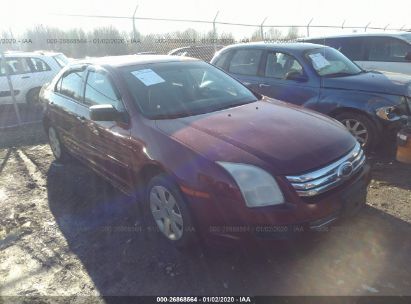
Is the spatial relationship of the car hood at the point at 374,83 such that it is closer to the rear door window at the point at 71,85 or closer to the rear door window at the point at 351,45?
the rear door window at the point at 351,45

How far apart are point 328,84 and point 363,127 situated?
0.78 meters

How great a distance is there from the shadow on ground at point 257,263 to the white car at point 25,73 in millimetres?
6913

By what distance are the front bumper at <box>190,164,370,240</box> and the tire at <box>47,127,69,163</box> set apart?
10.3 feet

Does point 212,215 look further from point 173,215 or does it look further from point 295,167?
point 295,167

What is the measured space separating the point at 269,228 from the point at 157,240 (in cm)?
124

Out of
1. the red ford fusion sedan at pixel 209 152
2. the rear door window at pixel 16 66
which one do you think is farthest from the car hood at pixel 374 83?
the rear door window at pixel 16 66

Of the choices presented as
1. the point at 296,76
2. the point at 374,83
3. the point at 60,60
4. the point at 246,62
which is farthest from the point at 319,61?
the point at 60,60

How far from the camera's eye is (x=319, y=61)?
5477 mm

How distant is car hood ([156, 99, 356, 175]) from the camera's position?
259cm

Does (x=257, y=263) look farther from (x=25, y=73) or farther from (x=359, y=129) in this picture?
(x=25, y=73)

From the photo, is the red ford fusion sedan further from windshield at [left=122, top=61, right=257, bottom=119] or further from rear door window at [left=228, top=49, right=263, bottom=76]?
rear door window at [left=228, top=49, right=263, bottom=76]

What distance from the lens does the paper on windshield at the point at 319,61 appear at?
539 cm

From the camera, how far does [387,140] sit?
4.83 m

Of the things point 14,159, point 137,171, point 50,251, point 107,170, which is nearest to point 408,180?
point 137,171
